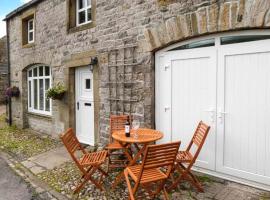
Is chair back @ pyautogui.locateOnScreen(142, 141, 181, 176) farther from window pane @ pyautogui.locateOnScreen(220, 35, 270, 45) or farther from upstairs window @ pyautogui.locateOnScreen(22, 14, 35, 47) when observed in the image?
upstairs window @ pyautogui.locateOnScreen(22, 14, 35, 47)

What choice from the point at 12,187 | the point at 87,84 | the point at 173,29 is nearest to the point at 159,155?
the point at 173,29

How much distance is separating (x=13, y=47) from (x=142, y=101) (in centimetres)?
759

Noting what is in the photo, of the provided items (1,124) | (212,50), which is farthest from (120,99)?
(1,124)

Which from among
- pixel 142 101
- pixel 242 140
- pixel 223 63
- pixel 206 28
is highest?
pixel 206 28

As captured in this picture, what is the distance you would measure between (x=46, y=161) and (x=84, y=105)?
1828mm

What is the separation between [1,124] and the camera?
10953 millimetres

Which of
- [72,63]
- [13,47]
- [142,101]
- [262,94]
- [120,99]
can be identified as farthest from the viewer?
[13,47]

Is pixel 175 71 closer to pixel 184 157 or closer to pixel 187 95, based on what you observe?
pixel 187 95

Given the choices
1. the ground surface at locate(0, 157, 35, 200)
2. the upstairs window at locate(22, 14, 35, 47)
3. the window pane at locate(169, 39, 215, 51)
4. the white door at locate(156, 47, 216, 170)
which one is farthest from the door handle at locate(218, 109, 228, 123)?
the upstairs window at locate(22, 14, 35, 47)

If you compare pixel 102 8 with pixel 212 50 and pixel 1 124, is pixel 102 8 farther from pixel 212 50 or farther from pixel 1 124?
pixel 1 124

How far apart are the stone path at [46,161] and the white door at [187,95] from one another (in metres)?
2.36

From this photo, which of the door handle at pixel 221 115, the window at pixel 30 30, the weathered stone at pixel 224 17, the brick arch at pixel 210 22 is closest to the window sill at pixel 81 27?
the brick arch at pixel 210 22

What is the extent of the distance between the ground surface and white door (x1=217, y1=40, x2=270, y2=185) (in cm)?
315

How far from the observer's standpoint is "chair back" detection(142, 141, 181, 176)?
9.02 feet
